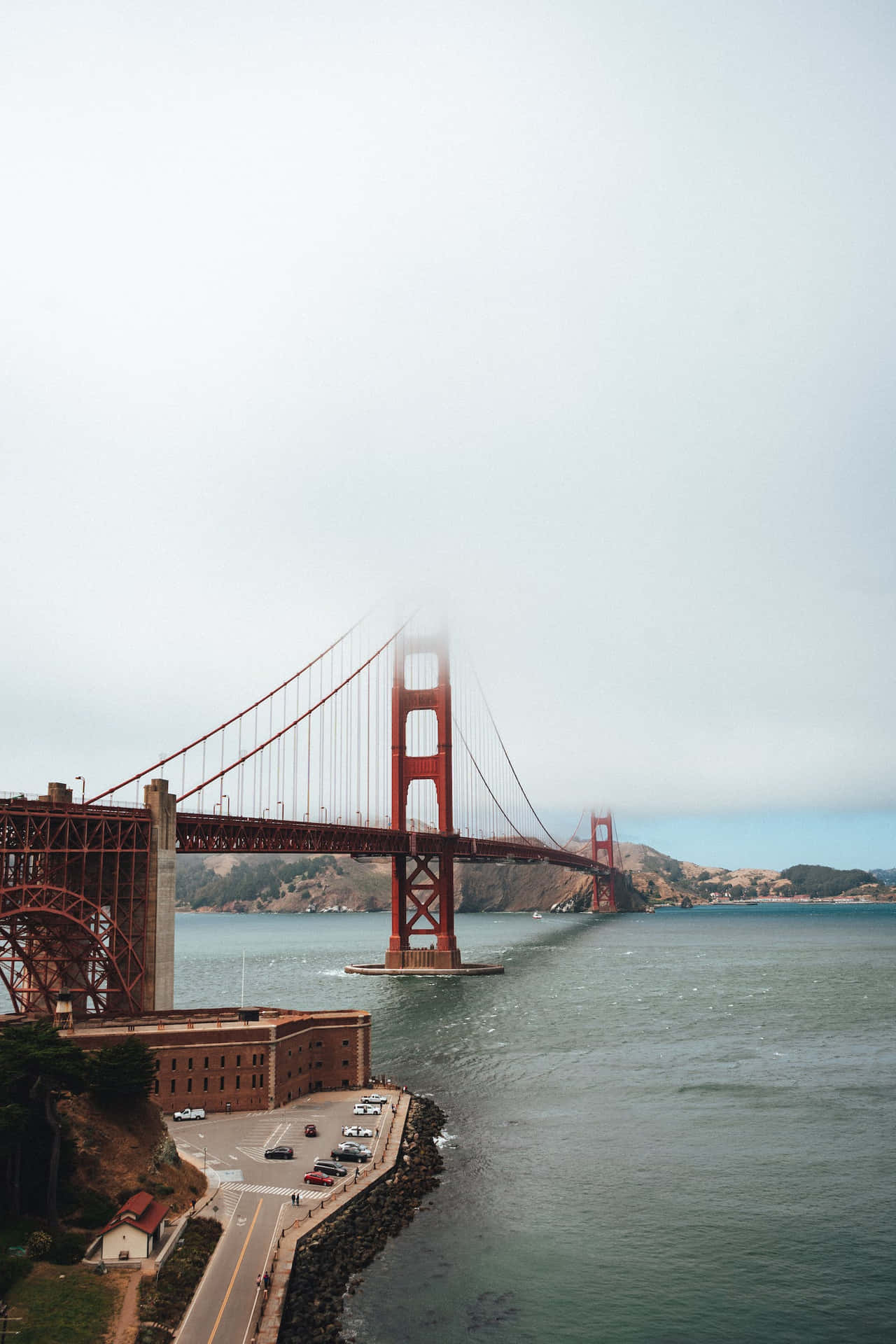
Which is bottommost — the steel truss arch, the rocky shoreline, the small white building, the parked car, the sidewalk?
the rocky shoreline

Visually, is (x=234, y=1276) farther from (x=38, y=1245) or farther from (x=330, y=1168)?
(x=330, y=1168)

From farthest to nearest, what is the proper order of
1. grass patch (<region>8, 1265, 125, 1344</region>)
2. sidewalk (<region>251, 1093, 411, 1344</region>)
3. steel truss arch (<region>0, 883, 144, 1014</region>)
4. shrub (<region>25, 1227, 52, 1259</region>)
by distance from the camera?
steel truss arch (<region>0, 883, 144, 1014</region>) → shrub (<region>25, 1227, 52, 1259</region>) → sidewalk (<region>251, 1093, 411, 1344</region>) → grass patch (<region>8, 1265, 125, 1344</region>)

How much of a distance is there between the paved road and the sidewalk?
0.87 ft

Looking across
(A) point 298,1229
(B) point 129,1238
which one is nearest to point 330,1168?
(A) point 298,1229

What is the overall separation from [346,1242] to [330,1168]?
5.36 meters

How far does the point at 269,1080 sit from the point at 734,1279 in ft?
69.6

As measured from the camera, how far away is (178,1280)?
27891mm

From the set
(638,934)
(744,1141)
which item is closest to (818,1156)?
(744,1141)

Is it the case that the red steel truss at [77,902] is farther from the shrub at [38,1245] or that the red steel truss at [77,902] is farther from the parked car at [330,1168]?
the shrub at [38,1245]

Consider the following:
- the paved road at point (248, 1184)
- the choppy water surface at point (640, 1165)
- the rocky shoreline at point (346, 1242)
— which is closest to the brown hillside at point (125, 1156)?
the paved road at point (248, 1184)

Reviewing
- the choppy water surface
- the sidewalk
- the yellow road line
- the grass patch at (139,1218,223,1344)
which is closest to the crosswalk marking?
the sidewalk

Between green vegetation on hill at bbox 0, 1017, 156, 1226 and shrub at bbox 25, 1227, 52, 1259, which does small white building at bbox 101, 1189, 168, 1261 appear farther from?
green vegetation on hill at bbox 0, 1017, 156, 1226

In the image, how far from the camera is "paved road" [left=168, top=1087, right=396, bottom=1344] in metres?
26.6

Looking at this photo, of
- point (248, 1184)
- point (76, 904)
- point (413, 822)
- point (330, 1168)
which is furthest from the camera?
point (413, 822)
